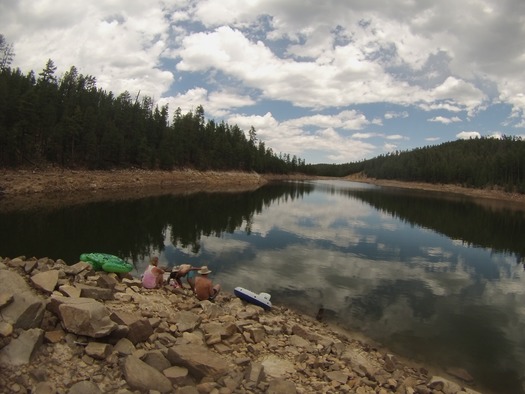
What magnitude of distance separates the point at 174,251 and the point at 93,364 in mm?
19837

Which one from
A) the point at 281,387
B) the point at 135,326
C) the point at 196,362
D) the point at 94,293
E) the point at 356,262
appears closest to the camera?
the point at 196,362

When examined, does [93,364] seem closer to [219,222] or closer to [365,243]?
[365,243]

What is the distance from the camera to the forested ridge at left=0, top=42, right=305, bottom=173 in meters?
60.2

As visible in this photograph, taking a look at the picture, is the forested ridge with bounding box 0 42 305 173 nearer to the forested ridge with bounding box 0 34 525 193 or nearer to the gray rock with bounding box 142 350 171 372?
the forested ridge with bounding box 0 34 525 193

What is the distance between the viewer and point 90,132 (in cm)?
7388

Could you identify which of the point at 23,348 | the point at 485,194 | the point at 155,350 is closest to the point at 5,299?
the point at 23,348

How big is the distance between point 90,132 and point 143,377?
249 ft

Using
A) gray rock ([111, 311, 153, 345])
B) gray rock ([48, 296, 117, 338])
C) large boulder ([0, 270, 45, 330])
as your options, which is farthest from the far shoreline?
gray rock ([111, 311, 153, 345])

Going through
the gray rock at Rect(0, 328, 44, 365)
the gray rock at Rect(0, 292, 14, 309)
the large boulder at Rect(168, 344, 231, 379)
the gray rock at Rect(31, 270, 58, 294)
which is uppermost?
the gray rock at Rect(0, 292, 14, 309)

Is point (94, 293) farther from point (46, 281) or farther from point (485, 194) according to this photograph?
point (485, 194)

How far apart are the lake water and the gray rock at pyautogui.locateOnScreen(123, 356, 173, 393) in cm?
1027

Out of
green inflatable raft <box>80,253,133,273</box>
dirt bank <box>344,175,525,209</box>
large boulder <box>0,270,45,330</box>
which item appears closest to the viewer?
large boulder <box>0,270,45,330</box>

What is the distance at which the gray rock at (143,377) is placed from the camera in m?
7.30

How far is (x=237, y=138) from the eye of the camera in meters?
152
